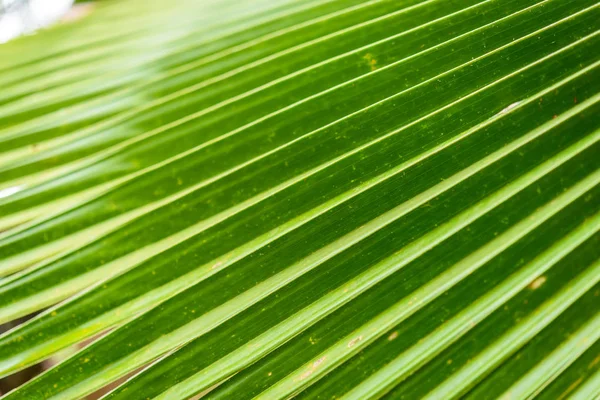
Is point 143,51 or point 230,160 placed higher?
point 143,51

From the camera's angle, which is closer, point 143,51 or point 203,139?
point 203,139

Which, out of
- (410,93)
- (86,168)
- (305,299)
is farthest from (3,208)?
(410,93)

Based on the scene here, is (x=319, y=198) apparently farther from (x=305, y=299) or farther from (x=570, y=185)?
(x=570, y=185)

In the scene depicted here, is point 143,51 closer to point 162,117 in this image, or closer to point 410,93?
point 162,117

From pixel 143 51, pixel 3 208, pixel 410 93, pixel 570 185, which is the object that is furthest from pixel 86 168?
pixel 570 185

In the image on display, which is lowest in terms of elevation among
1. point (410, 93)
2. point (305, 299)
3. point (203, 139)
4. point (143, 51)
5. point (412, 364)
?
point (412, 364)

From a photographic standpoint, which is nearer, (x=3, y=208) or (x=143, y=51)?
(x=3, y=208)
